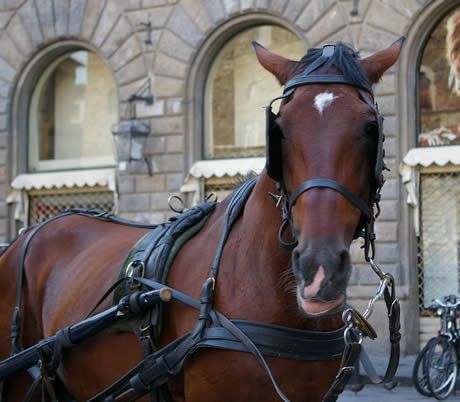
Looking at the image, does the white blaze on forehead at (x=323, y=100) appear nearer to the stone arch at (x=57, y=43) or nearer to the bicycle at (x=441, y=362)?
the bicycle at (x=441, y=362)

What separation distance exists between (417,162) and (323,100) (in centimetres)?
944

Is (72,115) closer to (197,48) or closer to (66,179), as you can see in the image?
(66,179)

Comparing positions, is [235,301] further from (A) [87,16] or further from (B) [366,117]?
(A) [87,16]

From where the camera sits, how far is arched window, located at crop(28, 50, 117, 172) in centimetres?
1516

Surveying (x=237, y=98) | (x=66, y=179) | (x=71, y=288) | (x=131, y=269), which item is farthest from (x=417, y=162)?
(x=131, y=269)

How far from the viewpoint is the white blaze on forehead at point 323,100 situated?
260 centimetres

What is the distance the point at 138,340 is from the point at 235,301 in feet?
2.01

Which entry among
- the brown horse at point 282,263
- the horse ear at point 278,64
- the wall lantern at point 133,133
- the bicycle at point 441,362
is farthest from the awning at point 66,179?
the horse ear at point 278,64

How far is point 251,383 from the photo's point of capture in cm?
284

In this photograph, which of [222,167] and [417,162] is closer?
[417,162]

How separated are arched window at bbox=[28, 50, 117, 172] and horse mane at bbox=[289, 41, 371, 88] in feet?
40.8

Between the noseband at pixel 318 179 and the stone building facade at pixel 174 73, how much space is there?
8168 millimetres

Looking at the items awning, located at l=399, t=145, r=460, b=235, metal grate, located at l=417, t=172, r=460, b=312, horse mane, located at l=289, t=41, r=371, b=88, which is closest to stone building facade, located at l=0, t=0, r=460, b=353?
awning, located at l=399, t=145, r=460, b=235

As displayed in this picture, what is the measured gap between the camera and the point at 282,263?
288 cm
